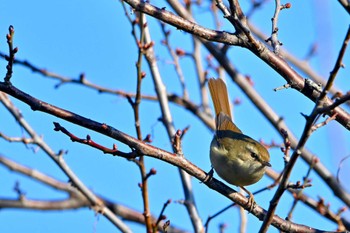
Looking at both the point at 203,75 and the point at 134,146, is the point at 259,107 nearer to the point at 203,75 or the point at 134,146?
the point at 203,75

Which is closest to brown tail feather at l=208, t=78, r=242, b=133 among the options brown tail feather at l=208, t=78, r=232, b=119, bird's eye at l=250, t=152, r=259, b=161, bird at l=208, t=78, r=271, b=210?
brown tail feather at l=208, t=78, r=232, b=119

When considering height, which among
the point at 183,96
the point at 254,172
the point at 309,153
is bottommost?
the point at 254,172

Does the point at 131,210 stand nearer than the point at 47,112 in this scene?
No

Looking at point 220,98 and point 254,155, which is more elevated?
point 220,98

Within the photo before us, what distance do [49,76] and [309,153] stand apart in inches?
82.7

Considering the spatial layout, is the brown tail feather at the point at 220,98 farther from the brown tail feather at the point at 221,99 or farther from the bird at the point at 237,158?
the bird at the point at 237,158

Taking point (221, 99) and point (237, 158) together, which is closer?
point (237, 158)

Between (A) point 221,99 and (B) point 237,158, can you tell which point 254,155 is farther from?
(A) point 221,99

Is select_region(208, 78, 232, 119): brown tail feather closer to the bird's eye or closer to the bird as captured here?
the bird

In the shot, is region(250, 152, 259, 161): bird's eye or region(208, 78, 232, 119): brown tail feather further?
region(208, 78, 232, 119): brown tail feather

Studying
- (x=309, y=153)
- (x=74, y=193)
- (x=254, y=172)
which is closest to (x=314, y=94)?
(x=254, y=172)

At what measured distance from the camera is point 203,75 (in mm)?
5543

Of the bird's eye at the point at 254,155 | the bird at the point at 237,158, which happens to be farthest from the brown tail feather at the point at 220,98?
the bird's eye at the point at 254,155

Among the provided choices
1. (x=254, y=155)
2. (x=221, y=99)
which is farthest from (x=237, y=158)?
(x=221, y=99)
